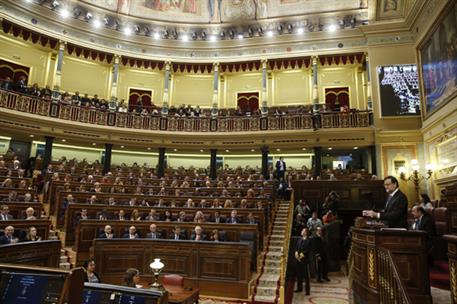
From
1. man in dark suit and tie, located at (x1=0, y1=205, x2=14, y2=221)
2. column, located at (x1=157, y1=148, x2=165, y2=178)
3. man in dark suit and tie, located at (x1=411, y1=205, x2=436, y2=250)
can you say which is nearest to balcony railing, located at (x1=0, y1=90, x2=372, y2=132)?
column, located at (x1=157, y1=148, x2=165, y2=178)

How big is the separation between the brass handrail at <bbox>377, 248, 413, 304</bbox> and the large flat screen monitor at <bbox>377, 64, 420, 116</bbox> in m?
11.3

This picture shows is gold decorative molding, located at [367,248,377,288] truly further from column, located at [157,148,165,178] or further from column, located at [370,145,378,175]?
column, located at [157,148,165,178]

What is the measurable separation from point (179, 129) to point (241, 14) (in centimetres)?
664

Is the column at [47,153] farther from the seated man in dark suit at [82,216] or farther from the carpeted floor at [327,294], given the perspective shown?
the carpeted floor at [327,294]

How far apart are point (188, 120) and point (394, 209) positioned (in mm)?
12890

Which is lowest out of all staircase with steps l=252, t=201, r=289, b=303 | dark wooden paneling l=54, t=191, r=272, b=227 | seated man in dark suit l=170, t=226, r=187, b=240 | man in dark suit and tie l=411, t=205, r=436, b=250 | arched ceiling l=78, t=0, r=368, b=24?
staircase with steps l=252, t=201, r=289, b=303

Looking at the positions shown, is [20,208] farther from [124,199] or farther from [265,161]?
[265,161]

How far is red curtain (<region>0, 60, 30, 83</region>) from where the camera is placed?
14.9 metres

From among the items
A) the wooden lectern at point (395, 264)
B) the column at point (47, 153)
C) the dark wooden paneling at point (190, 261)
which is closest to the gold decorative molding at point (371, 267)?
the wooden lectern at point (395, 264)

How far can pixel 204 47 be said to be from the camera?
1742 cm

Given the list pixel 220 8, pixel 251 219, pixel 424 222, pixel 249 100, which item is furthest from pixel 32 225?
pixel 220 8

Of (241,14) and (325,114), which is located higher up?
(241,14)

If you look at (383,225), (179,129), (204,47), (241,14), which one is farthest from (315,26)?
(383,225)

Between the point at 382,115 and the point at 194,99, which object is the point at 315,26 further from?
the point at 194,99
